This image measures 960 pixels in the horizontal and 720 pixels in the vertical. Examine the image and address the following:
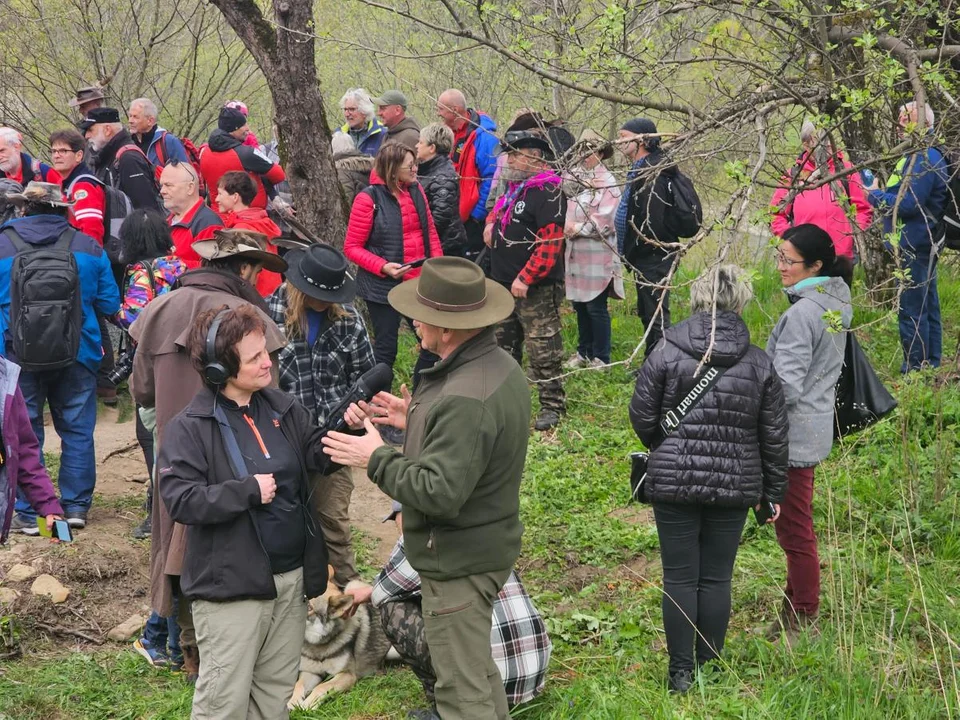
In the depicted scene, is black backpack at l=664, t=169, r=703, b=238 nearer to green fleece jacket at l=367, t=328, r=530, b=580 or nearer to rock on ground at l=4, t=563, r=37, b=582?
green fleece jacket at l=367, t=328, r=530, b=580

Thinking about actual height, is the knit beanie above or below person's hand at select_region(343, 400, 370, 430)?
above

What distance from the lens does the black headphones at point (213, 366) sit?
12.5 feet

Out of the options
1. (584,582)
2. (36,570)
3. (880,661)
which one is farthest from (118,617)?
(880,661)

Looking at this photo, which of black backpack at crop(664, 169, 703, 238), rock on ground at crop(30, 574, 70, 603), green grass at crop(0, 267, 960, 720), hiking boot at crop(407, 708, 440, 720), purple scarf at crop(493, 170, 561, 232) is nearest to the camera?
green grass at crop(0, 267, 960, 720)

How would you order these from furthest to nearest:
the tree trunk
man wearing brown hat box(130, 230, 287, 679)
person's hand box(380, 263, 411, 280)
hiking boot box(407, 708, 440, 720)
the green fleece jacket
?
the tree trunk, person's hand box(380, 263, 411, 280), man wearing brown hat box(130, 230, 287, 679), hiking boot box(407, 708, 440, 720), the green fleece jacket

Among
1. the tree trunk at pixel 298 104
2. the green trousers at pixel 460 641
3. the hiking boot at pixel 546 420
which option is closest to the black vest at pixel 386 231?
the tree trunk at pixel 298 104

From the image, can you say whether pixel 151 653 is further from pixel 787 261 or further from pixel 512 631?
pixel 787 261

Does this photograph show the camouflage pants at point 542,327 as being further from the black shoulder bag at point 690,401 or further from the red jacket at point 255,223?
the black shoulder bag at point 690,401

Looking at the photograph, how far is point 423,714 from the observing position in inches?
167

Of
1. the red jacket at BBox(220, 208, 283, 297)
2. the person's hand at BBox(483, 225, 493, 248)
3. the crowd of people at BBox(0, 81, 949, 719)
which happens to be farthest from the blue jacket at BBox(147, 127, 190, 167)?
the person's hand at BBox(483, 225, 493, 248)

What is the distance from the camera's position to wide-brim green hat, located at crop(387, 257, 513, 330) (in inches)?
143

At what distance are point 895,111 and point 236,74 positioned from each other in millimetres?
8967

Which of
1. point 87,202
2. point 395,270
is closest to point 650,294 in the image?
point 395,270

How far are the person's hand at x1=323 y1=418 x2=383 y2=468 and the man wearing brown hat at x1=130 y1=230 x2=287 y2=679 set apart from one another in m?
0.93
